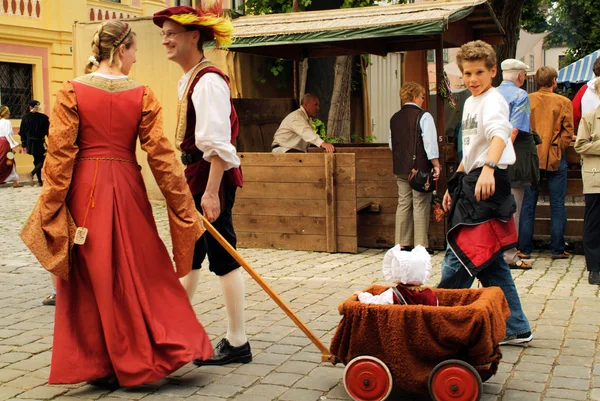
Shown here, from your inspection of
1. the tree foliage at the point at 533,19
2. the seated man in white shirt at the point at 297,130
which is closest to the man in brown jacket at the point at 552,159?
the seated man in white shirt at the point at 297,130

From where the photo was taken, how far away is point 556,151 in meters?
8.88

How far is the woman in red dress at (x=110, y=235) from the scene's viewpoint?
4.42m

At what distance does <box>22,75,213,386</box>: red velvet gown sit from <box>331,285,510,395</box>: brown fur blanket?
87 cm

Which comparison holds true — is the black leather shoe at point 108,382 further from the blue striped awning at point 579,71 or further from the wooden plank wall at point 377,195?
the blue striped awning at point 579,71

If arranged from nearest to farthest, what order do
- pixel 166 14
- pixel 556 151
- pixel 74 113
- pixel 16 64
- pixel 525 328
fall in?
Result: pixel 74 113 < pixel 166 14 < pixel 525 328 < pixel 556 151 < pixel 16 64

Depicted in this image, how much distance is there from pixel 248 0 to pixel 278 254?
6296 mm

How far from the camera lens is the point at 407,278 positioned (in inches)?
170

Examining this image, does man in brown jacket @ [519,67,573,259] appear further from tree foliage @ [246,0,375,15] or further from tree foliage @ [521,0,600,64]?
tree foliage @ [521,0,600,64]

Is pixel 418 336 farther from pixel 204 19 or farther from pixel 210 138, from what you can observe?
pixel 204 19

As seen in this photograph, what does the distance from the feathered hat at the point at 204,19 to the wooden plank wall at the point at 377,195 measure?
4.85m

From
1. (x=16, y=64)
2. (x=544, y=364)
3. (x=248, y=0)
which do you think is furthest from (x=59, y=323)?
(x=16, y=64)

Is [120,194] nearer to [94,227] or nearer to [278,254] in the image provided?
[94,227]

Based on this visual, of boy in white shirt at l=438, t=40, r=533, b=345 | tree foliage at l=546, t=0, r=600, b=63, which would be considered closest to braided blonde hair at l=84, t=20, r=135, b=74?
boy in white shirt at l=438, t=40, r=533, b=345

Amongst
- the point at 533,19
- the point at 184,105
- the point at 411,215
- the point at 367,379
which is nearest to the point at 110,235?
the point at 184,105
